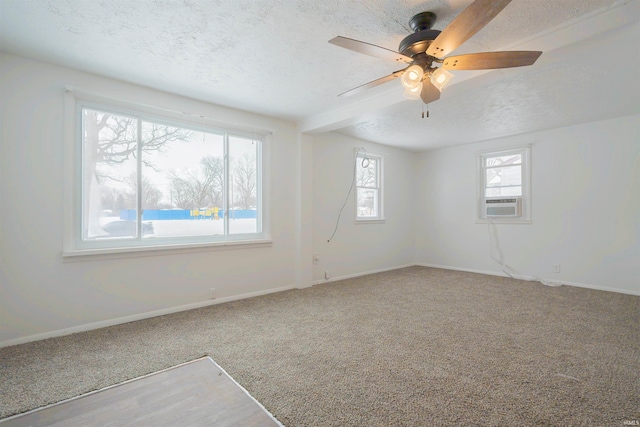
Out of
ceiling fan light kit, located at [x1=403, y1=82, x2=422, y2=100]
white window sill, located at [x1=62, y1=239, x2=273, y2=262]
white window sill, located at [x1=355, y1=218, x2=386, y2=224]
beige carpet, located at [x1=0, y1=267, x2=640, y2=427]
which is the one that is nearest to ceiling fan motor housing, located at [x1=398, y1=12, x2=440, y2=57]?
ceiling fan light kit, located at [x1=403, y1=82, x2=422, y2=100]

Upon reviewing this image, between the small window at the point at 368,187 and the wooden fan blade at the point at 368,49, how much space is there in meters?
3.46

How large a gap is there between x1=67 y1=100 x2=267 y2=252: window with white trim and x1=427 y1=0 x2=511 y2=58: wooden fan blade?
2.87 meters

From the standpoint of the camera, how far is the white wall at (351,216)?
16.3 feet

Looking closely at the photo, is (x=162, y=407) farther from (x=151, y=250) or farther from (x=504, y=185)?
(x=504, y=185)

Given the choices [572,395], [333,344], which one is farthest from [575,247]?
[333,344]

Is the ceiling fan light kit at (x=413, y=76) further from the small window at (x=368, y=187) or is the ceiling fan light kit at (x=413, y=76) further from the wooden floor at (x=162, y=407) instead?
the small window at (x=368, y=187)

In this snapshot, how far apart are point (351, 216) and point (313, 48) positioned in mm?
3289

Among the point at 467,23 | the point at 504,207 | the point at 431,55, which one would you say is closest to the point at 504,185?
the point at 504,207

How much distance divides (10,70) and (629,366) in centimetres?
553

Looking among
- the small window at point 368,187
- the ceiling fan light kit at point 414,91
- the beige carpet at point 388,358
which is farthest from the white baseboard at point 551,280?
the ceiling fan light kit at point 414,91

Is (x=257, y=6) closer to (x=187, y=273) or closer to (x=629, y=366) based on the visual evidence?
(x=187, y=273)

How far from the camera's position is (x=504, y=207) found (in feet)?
17.4

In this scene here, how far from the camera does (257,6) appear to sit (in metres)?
2.00

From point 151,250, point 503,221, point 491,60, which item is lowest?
point 151,250
